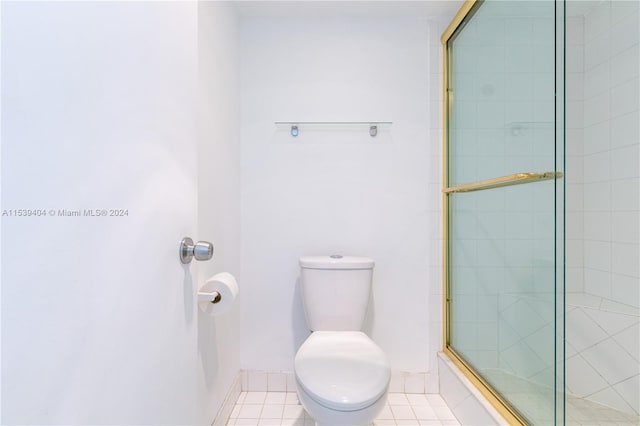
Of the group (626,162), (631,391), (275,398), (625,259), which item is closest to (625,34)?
(626,162)

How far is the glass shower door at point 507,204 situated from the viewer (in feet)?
3.65

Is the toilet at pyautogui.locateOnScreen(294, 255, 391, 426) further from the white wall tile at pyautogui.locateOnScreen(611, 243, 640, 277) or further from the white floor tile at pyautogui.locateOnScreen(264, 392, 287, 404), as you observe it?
the white wall tile at pyautogui.locateOnScreen(611, 243, 640, 277)

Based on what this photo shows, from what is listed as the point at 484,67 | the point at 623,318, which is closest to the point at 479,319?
the point at 623,318

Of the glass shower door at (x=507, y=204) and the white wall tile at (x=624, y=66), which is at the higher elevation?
the white wall tile at (x=624, y=66)

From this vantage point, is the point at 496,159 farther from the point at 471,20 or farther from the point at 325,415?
the point at 325,415

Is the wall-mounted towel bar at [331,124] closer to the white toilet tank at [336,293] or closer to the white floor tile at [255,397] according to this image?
the white toilet tank at [336,293]

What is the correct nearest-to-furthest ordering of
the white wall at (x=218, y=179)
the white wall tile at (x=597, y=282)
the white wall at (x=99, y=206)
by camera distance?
the white wall at (x=99, y=206) < the white wall at (x=218, y=179) < the white wall tile at (x=597, y=282)

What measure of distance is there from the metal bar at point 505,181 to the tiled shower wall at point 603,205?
0.58 meters

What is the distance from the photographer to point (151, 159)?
599 mm

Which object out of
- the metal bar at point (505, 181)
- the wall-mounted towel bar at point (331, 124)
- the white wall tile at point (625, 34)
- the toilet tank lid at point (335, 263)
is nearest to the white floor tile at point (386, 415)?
the toilet tank lid at point (335, 263)

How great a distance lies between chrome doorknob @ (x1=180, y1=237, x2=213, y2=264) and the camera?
715mm

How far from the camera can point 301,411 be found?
164cm

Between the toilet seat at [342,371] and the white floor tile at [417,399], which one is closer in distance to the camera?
the toilet seat at [342,371]

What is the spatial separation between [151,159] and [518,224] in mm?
1273
